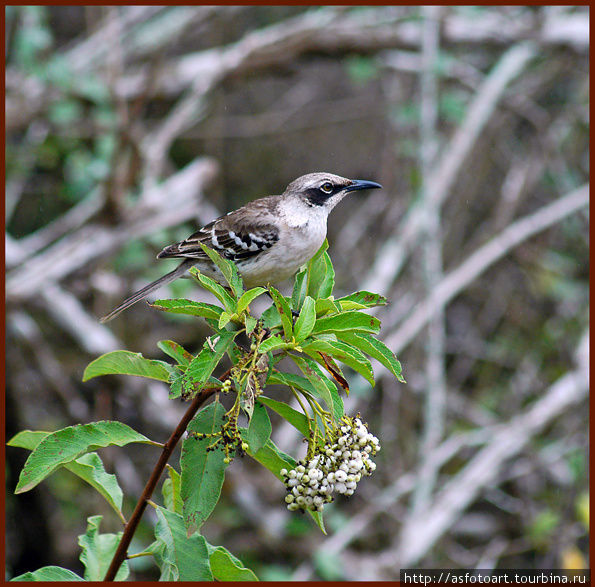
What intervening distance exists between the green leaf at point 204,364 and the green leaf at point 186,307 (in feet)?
0.28

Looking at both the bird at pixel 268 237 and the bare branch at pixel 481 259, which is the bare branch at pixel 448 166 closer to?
the bare branch at pixel 481 259

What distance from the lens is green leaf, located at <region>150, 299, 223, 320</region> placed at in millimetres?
1822

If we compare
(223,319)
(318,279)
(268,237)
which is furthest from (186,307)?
(268,237)

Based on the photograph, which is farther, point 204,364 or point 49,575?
point 49,575

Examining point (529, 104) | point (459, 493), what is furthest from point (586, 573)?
point (529, 104)

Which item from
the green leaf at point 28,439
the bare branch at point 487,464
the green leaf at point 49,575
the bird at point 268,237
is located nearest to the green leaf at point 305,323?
the green leaf at point 28,439

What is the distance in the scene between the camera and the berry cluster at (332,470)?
1835 millimetres

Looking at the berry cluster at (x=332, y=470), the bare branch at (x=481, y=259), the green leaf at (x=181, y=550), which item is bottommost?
the bare branch at (x=481, y=259)

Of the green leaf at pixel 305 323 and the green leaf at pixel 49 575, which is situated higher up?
the green leaf at pixel 305 323

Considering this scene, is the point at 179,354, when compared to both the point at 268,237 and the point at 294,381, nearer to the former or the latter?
the point at 294,381

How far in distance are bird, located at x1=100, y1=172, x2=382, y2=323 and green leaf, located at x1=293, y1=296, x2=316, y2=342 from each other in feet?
4.72

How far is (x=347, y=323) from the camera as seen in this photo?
194cm

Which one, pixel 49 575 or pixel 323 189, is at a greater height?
pixel 323 189

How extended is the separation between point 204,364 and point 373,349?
1.52ft
